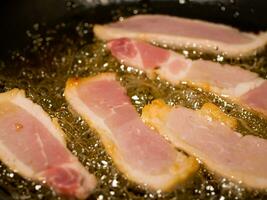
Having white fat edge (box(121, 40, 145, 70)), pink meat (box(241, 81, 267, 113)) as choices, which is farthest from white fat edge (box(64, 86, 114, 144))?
pink meat (box(241, 81, 267, 113))

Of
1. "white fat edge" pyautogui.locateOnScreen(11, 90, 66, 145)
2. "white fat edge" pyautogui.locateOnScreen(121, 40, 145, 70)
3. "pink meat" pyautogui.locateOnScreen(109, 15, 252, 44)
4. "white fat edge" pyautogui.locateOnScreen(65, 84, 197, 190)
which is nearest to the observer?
"white fat edge" pyautogui.locateOnScreen(65, 84, 197, 190)

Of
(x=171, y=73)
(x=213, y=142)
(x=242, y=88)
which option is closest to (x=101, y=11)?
(x=171, y=73)

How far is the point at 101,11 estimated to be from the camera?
7.90 feet

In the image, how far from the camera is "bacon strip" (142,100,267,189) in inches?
67.0

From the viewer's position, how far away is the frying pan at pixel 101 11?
231 centimetres

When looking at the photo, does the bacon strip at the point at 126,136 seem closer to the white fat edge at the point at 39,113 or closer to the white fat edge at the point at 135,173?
the white fat edge at the point at 135,173

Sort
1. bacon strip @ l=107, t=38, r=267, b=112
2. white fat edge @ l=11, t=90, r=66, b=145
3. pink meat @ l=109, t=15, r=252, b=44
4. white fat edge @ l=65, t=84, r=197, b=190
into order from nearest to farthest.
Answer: white fat edge @ l=65, t=84, r=197, b=190 → white fat edge @ l=11, t=90, r=66, b=145 → bacon strip @ l=107, t=38, r=267, b=112 → pink meat @ l=109, t=15, r=252, b=44

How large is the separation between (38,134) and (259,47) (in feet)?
3.41

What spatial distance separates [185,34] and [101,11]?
0.44 m

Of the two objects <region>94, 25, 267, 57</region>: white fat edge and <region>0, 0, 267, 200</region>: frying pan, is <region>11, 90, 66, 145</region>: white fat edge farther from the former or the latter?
<region>94, 25, 267, 57</region>: white fat edge

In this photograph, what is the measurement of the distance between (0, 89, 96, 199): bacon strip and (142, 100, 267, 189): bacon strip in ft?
1.12

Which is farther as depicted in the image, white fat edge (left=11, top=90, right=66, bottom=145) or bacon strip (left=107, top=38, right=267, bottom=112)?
bacon strip (left=107, top=38, right=267, bottom=112)

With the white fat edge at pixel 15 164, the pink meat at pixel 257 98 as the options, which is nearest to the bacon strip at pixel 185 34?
the pink meat at pixel 257 98

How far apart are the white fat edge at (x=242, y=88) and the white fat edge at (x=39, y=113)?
26.4 inches
